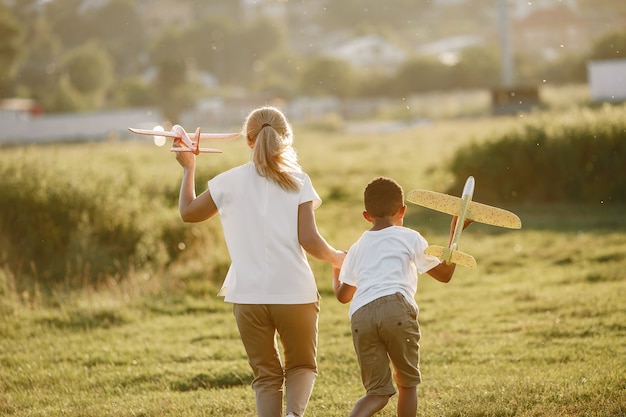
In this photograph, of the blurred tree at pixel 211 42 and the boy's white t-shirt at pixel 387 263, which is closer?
the boy's white t-shirt at pixel 387 263

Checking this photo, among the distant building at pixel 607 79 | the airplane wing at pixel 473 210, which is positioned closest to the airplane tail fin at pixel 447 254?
the airplane wing at pixel 473 210

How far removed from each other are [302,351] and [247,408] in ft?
4.18

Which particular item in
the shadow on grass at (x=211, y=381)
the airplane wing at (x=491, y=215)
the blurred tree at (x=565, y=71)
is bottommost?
Answer: the shadow on grass at (x=211, y=381)

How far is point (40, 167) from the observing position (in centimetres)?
1279

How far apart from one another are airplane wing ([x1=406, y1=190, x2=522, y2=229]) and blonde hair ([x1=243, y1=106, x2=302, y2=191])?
0.67 metres

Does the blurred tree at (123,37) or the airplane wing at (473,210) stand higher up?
the blurred tree at (123,37)

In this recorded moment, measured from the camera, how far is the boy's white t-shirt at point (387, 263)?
463 cm

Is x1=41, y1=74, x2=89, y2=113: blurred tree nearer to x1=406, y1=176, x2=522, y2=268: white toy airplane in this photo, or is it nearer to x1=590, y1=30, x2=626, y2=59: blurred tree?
x1=590, y1=30, x2=626, y2=59: blurred tree

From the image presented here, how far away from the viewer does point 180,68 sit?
210 ft

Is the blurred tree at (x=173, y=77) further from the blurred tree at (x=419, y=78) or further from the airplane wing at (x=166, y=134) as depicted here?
the airplane wing at (x=166, y=134)

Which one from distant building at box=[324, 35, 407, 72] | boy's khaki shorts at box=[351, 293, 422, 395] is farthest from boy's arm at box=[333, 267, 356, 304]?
distant building at box=[324, 35, 407, 72]

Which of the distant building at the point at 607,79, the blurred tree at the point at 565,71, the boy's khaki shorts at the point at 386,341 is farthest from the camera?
the blurred tree at the point at 565,71

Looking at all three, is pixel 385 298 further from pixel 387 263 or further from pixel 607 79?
pixel 607 79

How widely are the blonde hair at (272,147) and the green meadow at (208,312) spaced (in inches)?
70.1
